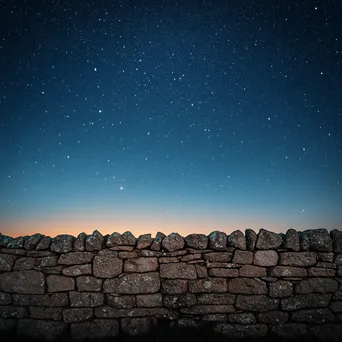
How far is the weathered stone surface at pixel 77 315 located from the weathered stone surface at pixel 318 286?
358 centimetres

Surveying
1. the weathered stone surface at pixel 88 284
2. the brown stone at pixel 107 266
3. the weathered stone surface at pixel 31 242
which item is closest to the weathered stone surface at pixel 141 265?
the brown stone at pixel 107 266

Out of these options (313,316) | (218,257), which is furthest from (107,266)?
(313,316)

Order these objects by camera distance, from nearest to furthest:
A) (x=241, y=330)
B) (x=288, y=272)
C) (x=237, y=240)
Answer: (x=241, y=330) → (x=288, y=272) → (x=237, y=240)

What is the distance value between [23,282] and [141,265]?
2.08m

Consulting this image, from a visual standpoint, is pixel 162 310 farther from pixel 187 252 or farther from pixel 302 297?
pixel 302 297

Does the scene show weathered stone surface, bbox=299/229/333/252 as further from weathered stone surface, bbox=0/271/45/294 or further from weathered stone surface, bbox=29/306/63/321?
weathered stone surface, bbox=0/271/45/294

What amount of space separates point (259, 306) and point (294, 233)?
1398 mm

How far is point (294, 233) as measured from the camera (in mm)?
5141

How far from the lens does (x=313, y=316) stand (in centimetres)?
493

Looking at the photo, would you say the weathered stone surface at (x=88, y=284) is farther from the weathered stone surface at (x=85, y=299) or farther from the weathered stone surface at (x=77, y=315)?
the weathered stone surface at (x=77, y=315)

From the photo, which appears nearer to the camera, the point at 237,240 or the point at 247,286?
the point at 247,286

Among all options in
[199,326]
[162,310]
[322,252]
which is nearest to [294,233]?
[322,252]

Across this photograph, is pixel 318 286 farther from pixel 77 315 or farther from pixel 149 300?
pixel 77 315

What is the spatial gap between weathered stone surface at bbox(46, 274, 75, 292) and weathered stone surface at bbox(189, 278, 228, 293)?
Result: 6.83 ft
